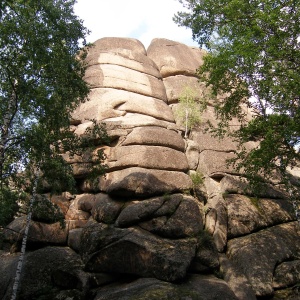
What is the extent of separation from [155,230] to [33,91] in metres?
8.52

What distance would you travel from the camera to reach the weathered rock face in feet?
42.9

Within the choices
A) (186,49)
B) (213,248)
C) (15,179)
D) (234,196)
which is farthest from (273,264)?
(186,49)

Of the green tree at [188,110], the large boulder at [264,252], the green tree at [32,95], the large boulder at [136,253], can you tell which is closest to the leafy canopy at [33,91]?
the green tree at [32,95]

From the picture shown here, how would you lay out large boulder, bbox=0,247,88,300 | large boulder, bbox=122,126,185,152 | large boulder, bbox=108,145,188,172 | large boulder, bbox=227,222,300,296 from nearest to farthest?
large boulder, bbox=0,247,88,300 < large boulder, bbox=227,222,300,296 < large boulder, bbox=108,145,188,172 < large boulder, bbox=122,126,185,152

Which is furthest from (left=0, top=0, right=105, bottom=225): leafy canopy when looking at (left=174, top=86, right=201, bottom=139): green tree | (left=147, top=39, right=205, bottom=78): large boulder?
(left=147, top=39, right=205, bottom=78): large boulder

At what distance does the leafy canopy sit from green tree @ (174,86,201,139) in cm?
1168

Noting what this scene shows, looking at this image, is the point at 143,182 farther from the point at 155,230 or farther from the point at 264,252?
the point at 264,252

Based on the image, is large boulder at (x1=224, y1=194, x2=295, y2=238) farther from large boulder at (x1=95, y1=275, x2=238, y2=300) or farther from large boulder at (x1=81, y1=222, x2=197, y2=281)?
large boulder at (x1=95, y1=275, x2=238, y2=300)

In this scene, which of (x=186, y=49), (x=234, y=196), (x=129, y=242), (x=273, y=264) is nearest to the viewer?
(x=129, y=242)

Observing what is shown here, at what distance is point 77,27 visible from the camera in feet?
50.3

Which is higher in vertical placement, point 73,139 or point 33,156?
point 73,139

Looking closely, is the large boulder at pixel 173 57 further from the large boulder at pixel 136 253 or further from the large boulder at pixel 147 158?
the large boulder at pixel 136 253

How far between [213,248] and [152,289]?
464cm

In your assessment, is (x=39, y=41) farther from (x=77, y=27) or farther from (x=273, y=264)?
(x=273, y=264)
